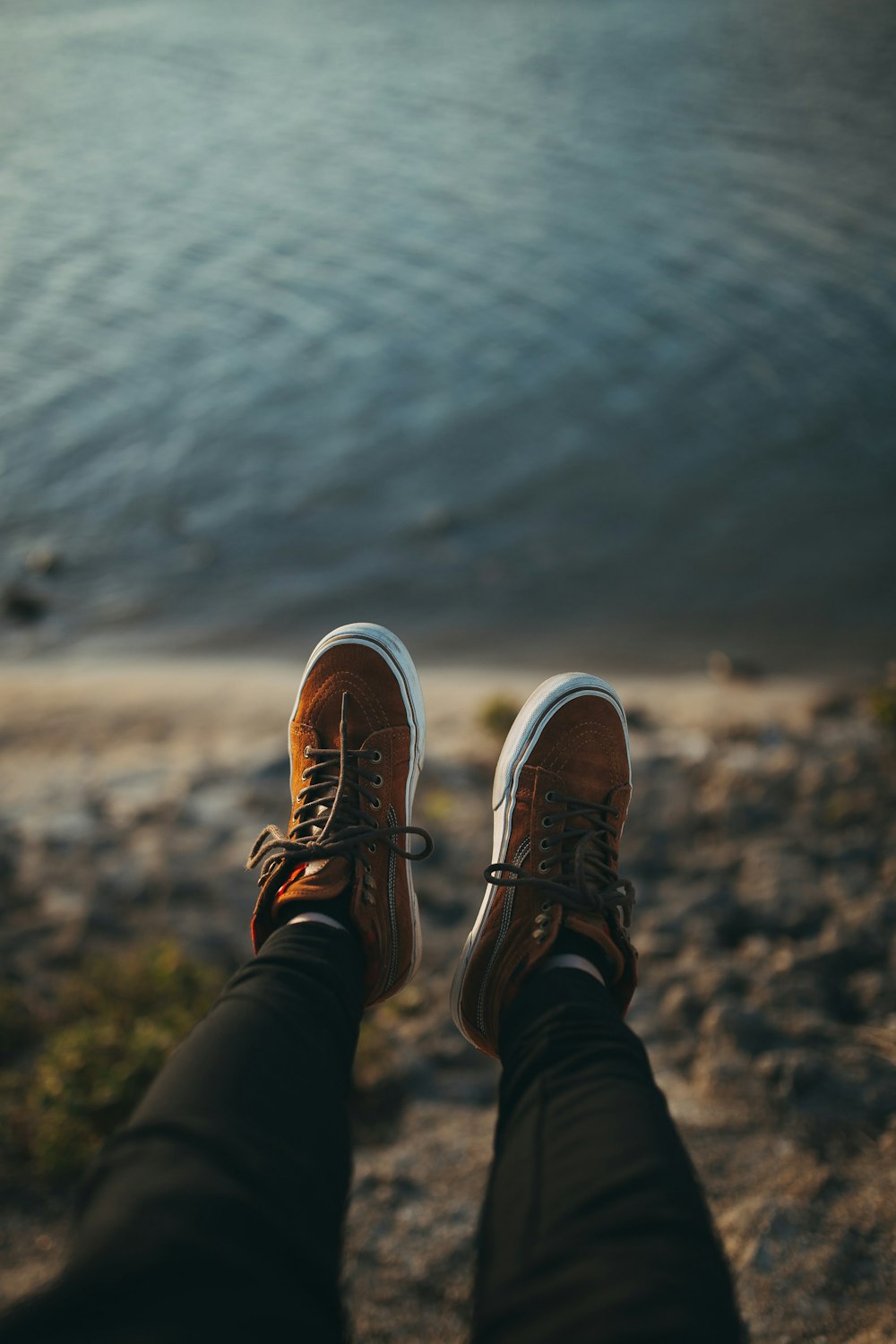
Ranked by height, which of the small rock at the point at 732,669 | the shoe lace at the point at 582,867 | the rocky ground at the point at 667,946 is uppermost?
the shoe lace at the point at 582,867

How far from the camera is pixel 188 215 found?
13711 millimetres

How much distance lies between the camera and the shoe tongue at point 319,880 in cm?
248

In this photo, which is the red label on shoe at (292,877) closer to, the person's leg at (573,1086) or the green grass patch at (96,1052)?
the person's leg at (573,1086)

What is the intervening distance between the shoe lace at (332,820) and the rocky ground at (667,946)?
653 millimetres

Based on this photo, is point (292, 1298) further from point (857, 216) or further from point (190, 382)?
point (857, 216)

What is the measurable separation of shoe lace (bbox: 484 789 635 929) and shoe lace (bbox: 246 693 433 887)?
0.35 m

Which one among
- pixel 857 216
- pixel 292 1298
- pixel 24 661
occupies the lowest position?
pixel 24 661

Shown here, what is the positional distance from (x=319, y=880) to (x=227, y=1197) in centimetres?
116

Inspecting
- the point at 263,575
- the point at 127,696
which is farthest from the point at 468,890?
the point at 263,575

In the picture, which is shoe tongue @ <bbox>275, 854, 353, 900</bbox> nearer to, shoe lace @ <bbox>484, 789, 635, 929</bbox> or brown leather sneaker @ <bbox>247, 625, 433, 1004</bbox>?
brown leather sneaker @ <bbox>247, 625, 433, 1004</bbox>

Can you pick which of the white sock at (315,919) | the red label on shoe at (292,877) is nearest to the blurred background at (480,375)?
the red label on shoe at (292,877)

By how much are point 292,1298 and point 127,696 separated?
5146mm

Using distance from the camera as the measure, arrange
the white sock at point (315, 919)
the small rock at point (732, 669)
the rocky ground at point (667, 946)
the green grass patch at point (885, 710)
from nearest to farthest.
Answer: the rocky ground at point (667, 946) < the white sock at point (315, 919) < the green grass patch at point (885, 710) < the small rock at point (732, 669)

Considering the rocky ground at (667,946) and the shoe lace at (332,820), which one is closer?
the rocky ground at (667,946)
